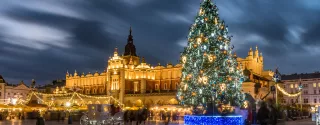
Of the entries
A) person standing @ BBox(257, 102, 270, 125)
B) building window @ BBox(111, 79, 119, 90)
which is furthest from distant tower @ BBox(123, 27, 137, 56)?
person standing @ BBox(257, 102, 270, 125)

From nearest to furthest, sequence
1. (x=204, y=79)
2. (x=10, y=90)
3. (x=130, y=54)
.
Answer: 1. (x=204, y=79)
2. (x=130, y=54)
3. (x=10, y=90)

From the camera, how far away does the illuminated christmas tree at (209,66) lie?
88.8ft

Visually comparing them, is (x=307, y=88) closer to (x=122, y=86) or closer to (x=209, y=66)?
(x=122, y=86)

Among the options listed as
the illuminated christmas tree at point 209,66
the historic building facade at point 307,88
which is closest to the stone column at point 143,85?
the historic building facade at point 307,88

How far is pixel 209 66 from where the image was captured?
89.4 ft

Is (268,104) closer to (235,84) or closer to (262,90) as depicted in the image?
(235,84)

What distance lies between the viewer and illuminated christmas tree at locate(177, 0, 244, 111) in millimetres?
27062

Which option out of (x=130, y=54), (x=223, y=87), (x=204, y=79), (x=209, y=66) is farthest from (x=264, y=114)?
(x=130, y=54)

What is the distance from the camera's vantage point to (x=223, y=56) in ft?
89.5

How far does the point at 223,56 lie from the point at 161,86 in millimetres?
52091

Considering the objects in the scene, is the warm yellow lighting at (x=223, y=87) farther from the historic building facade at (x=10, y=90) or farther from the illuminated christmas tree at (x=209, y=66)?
the historic building facade at (x=10, y=90)

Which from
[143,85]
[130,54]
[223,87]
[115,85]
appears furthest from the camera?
[130,54]

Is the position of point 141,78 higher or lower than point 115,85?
higher

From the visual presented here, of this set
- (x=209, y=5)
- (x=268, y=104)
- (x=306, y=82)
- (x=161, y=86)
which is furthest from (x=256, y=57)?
(x=268, y=104)
